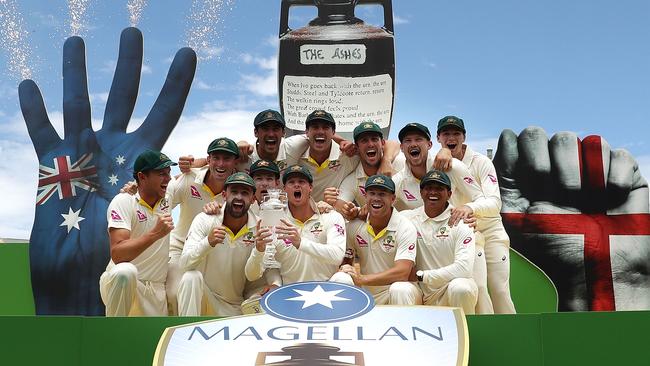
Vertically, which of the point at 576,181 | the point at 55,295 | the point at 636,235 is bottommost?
the point at 55,295

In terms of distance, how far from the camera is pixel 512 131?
9.46m

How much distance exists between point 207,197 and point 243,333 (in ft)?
6.61

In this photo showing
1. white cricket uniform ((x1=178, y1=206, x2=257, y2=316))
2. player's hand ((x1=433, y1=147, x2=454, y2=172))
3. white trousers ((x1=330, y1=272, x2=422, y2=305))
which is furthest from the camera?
player's hand ((x1=433, y1=147, x2=454, y2=172))

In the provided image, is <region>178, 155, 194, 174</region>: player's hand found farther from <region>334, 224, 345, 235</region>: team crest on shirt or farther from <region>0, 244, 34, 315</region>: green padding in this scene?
<region>0, 244, 34, 315</region>: green padding

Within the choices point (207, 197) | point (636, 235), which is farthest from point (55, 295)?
point (636, 235)

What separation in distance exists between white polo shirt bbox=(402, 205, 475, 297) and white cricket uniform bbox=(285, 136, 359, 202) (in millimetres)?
809

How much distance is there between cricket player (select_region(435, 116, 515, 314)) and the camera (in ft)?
20.4

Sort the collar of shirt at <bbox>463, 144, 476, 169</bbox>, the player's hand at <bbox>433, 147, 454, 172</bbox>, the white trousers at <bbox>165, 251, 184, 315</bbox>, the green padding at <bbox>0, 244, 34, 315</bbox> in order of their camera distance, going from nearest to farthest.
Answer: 1. the white trousers at <bbox>165, 251, 184, 315</bbox>
2. the player's hand at <bbox>433, 147, 454, 172</bbox>
3. the collar of shirt at <bbox>463, 144, 476, 169</bbox>
4. the green padding at <bbox>0, 244, 34, 315</bbox>

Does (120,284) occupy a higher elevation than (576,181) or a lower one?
lower

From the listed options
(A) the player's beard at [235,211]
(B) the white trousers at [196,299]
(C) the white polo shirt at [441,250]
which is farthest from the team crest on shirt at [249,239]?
(C) the white polo shirt at [441,250]

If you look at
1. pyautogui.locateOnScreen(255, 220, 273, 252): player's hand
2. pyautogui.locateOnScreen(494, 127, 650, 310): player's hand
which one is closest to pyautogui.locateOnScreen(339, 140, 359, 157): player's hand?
A: pyautogui.locateOnScreen(255, 220, 273, 252): player's hand

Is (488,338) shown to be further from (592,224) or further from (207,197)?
(592,224)

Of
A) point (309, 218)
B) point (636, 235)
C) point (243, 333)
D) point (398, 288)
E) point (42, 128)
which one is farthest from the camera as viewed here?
point (42, 128)

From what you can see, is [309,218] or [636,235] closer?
[309,218]
